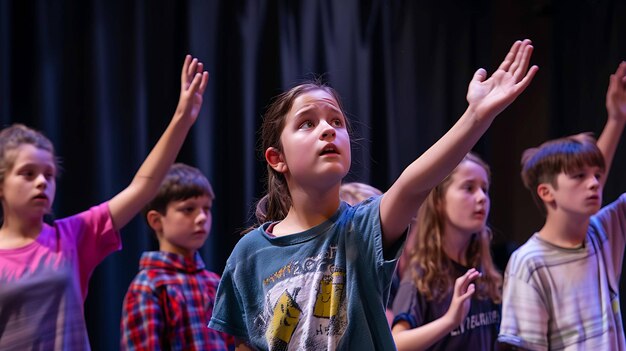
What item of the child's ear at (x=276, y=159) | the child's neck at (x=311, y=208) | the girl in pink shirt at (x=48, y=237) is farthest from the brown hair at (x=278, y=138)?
the girl in pink shirt at (x=48, y=237)

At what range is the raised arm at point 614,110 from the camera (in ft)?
7.98

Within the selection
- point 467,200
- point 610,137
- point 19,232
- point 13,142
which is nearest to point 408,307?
point 467,200

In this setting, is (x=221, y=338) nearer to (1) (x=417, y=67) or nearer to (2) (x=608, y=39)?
(1) (x=417, y=67)

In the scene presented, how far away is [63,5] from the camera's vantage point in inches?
123

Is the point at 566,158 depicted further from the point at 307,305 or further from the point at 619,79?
the point at 307,305

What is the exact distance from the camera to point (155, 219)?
2.82 m

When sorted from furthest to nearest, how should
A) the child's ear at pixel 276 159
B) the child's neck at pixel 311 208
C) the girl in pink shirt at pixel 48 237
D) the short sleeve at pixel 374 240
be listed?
the girl in pink shirt at pixel 48 237 → the child's ear at pixel 276 159 → the child's neck at pixel 311 208 → the short sleeve at pixel 374 240

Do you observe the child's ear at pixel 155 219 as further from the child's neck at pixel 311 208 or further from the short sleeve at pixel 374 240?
the short sleeve at pixel 374 240

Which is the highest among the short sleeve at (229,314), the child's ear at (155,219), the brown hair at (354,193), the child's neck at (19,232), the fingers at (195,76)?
the fingers at (195,76)

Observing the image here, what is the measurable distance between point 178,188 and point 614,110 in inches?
60.8

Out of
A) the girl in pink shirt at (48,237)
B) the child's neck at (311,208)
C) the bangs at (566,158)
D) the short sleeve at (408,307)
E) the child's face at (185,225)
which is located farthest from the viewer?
the child's face at (185,225)

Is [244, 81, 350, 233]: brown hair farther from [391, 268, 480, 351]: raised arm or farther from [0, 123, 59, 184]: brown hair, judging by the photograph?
[0, 123, 59, 184]: brown hair

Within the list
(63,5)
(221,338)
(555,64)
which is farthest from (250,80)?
(555,64)

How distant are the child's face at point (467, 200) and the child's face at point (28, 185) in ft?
4.42
